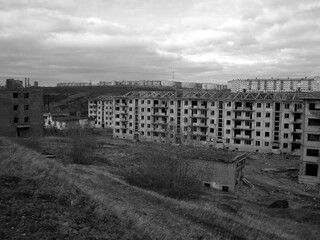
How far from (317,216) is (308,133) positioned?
18.7m

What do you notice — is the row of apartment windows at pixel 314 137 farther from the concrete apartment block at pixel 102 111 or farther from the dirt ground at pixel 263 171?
the concrete apartment block at pixel 102 111

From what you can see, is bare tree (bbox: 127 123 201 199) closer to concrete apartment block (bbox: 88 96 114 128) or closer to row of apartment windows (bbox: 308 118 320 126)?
row of apartment windows (bbox: 308 118 320 126)

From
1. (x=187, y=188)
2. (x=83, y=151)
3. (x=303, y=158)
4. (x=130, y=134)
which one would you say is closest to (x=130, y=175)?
(x=187, y=188)

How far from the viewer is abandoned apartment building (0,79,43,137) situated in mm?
55625

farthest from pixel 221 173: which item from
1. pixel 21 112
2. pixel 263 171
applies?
pixel 21 112

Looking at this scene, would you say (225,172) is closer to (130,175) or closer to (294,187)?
(294,187)

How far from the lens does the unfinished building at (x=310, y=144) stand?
139ft

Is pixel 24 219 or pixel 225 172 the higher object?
pixel 24 219

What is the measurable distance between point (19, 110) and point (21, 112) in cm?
50

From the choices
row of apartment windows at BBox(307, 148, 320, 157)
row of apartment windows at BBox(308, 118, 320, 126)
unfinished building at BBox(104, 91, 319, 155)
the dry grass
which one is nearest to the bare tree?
the dry grass

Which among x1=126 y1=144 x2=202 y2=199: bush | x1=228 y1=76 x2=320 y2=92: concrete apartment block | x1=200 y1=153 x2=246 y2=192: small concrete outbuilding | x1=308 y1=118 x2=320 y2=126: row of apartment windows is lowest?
x1=200 y1=153 x2=246 y2=192: small concrete outbuilding

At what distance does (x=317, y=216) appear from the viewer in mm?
26516

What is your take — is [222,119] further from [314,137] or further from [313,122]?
[314,137]

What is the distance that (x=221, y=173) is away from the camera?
36.9 metres
